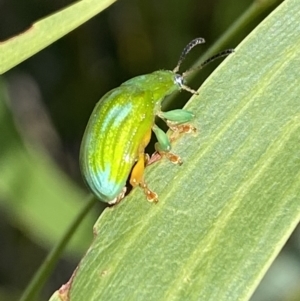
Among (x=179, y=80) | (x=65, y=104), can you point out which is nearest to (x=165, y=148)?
(x=179, y=80)

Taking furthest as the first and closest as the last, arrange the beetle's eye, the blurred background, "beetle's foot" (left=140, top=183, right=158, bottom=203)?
the blurred background → the beetle's eye → "beetle's foot" (left=140, top=183, right=158, bottom=203)

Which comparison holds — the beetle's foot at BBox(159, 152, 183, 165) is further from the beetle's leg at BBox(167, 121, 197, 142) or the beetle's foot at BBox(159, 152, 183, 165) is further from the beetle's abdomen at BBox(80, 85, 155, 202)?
the beetle's abdomen at BBox(80, 85, 155, 202)

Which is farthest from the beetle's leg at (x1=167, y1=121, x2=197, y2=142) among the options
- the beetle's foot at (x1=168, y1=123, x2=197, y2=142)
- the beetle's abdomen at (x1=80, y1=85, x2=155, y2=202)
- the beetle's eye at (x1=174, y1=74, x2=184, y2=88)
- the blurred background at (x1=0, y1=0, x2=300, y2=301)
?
the blurred background at (x1=0, y1=0, x2=300, y2=301)

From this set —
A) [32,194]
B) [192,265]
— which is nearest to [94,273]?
[192,265]

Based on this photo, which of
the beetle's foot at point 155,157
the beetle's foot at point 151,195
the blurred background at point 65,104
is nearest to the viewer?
the beetle's foot at point 151,195

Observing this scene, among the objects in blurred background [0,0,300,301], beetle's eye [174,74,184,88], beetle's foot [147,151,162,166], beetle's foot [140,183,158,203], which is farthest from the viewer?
blurred background [0,0,300,301]

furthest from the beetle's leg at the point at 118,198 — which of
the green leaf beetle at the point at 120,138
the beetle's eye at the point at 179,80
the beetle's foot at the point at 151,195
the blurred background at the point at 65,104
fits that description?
the blurred background at the point at 65,104

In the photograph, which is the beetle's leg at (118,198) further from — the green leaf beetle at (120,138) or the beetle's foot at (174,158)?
the beetle's foot at (174,158)

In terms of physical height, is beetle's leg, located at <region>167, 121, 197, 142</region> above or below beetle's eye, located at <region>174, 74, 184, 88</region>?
below
